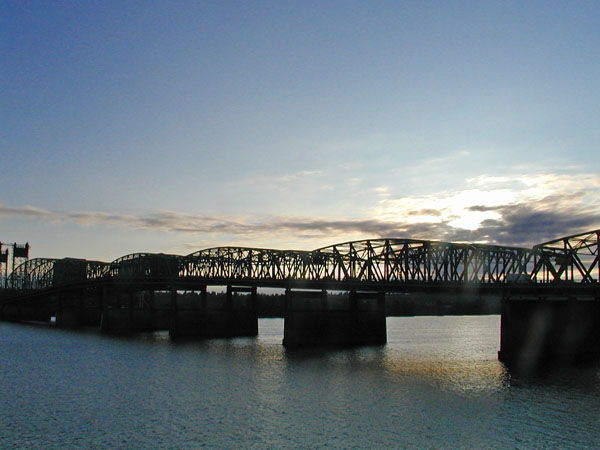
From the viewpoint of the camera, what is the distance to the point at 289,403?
144 feet

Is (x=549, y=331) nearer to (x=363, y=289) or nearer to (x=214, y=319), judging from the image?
(x=363, y=289)

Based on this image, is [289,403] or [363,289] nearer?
[289,403]

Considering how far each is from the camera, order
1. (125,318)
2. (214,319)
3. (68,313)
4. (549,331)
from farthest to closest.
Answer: (68,313), (125,318), (214,319), (549,331)

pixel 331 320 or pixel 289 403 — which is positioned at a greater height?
pixel 331 320

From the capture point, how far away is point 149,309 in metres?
135

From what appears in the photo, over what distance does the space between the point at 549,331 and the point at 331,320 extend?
Result: 34597mm

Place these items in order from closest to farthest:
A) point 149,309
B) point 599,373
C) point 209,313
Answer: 1. point 599,373
2. point 209,313
3. point 149,309

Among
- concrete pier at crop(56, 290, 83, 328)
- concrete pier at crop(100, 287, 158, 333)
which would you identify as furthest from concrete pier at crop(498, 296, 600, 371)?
concrete pier at crop(56, 290, 83, 328)

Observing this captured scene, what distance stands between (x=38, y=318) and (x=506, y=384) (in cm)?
16368

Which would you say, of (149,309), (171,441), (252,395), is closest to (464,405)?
(252,395)

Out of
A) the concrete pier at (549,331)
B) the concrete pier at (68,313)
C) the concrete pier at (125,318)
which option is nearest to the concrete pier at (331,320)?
the concrete pier at (549,331)

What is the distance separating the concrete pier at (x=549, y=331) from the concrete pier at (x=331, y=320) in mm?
28859

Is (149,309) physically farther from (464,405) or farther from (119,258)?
(464,405)

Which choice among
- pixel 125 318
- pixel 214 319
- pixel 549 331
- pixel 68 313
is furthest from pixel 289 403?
pixel 68 313
